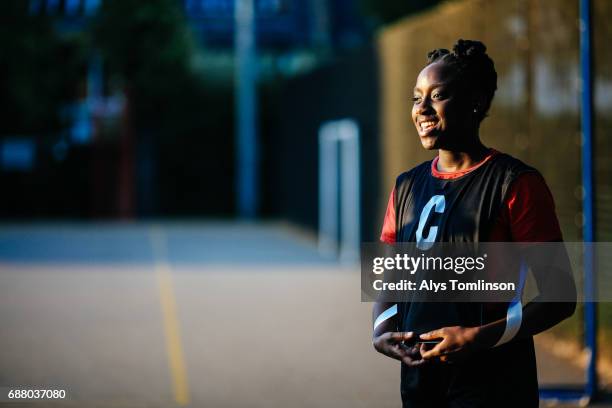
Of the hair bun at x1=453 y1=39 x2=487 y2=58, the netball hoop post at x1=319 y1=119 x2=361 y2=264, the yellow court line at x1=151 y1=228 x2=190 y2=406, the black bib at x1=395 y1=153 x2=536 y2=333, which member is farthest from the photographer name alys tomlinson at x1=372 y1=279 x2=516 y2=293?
the netball hoop post at x1=319 y1=119 x2=361 y2=264

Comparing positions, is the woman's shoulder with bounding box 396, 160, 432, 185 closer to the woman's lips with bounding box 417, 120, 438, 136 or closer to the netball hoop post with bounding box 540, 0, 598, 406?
the woman's lips with bounding box 417, 120, 438, 136

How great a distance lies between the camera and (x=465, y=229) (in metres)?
2.92

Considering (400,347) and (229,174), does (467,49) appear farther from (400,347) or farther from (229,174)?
(229,174)

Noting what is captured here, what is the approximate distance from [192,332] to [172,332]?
0.53 ft

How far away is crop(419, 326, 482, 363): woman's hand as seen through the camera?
2.84 metres

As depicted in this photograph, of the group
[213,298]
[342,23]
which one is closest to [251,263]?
[213,298]

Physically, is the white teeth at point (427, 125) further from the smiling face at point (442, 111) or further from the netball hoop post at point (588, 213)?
the netball hoop post at point (588, 213)

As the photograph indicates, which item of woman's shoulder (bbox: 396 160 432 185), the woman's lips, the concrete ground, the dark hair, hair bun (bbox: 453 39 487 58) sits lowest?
the concrete ground

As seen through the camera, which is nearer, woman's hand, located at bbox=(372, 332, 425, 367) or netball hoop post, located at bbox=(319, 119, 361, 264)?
woman's hand, located at bbox=(372, 332, 425, 367)

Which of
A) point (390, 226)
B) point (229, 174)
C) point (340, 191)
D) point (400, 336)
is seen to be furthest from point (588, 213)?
point (229, 174)

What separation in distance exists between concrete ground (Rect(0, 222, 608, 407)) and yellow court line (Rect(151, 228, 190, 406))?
12 mm

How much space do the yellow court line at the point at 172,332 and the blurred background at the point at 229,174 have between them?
3 cm

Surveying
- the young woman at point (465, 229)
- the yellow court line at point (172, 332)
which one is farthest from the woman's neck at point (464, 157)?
the yellow court line at point (172, 332)

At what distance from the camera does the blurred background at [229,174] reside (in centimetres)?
837
